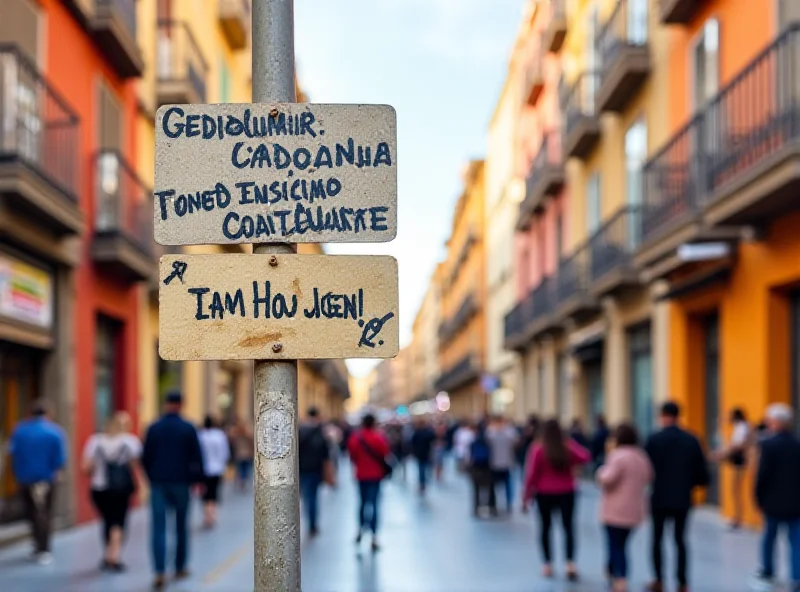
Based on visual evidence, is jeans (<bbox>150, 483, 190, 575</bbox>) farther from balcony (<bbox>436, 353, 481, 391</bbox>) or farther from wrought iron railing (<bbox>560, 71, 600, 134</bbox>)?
balcony (<bbox>436, 353, 481, 391</bbox>)

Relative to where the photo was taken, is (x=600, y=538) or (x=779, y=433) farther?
(x=600, y=538)

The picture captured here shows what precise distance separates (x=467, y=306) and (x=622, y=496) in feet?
164

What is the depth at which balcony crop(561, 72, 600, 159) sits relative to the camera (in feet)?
83.8

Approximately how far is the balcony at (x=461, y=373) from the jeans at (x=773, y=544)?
150ft

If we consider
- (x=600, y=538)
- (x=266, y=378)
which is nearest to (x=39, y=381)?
(x=600, y=538)

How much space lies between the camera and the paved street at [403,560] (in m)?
11.0

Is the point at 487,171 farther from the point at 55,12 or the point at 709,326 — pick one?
the point at 55,12

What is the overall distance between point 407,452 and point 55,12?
2148 cm

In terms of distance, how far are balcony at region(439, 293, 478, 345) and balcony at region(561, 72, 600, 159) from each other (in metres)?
29.6

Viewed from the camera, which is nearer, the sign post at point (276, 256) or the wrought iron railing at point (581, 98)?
the sign post at point (276, 256)

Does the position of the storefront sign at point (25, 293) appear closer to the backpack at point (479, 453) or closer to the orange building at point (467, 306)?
the backpack at point (479, 453)

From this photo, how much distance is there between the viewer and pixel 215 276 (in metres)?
3.80

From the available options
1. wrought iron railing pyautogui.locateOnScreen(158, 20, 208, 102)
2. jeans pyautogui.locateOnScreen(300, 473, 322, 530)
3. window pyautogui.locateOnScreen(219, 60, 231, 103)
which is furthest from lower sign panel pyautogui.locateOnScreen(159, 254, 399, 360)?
window pyautogui.locateOnScreen(219, 60, 231, 103)

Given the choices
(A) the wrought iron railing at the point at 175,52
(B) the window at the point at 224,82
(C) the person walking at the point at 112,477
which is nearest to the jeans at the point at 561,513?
(C) the person walking at the point at 112,477
